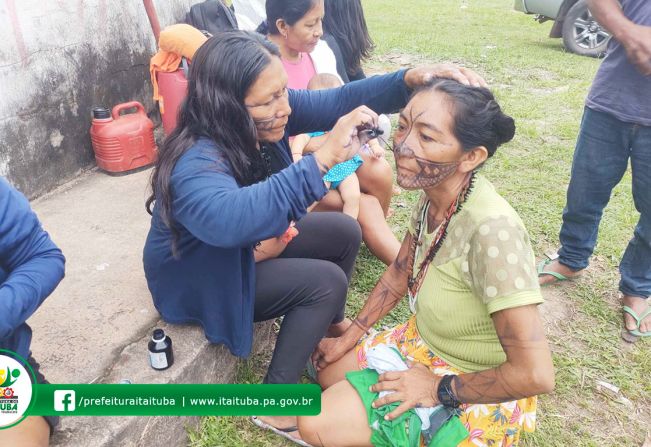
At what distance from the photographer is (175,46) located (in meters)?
3.71

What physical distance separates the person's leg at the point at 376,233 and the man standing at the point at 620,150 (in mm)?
913

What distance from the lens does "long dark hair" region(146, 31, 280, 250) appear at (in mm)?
1812

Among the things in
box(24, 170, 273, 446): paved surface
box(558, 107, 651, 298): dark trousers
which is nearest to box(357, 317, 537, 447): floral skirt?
box(24, 170, 273, 446): paved surface

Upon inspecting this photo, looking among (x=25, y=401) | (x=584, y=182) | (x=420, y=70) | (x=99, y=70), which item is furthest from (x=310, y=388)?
(x=99, y=70)

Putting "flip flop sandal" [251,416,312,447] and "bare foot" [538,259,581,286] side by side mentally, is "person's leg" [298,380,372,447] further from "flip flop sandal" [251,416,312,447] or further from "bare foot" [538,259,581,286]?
"bare foot" [538,259,581,286]

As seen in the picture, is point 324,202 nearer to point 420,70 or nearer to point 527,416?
point 420,70

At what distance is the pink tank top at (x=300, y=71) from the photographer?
3371mm

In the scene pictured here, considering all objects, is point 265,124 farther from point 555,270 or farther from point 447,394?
point 555,270

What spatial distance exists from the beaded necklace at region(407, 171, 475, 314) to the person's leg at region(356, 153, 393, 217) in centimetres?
117

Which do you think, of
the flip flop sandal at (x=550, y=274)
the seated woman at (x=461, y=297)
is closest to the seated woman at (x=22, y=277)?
the seated woman at (x=461, y=297)

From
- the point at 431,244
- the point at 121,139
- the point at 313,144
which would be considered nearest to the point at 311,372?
the point at 431,244

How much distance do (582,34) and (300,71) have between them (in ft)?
21.0

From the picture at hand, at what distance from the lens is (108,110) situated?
12.3 feet

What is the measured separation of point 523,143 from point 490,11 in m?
7.67
